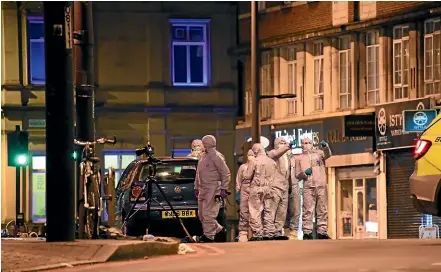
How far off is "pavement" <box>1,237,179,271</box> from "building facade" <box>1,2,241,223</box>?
31.9 meters

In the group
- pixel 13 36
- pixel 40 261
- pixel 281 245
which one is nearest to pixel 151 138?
pixel 13 36

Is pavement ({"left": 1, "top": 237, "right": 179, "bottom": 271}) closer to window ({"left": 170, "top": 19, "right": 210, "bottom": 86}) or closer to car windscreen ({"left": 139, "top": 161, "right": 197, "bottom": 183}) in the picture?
car windscreen ({"left": 139, "top": 161, "right": 197, "bottom": 183})

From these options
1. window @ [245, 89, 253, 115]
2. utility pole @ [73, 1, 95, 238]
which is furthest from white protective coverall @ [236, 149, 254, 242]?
window @ [245, 89, 253, 115]

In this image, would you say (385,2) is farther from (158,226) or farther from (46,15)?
(46,15)

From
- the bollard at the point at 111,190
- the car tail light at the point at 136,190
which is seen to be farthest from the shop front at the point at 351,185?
the bollard at the point at 111,190

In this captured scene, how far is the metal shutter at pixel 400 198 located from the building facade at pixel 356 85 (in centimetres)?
3

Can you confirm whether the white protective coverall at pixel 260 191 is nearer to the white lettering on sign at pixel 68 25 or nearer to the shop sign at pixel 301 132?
the white lettering on sign at pixel 68 25

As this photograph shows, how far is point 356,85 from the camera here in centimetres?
4344

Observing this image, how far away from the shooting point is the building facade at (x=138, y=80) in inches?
1930

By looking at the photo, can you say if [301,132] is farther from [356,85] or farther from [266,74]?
[266,74]

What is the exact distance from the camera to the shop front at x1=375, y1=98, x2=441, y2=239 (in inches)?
1560

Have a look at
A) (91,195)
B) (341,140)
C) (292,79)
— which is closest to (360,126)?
(341,140)

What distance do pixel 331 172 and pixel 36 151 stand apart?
37.4ft

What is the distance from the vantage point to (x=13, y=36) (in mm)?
49062
